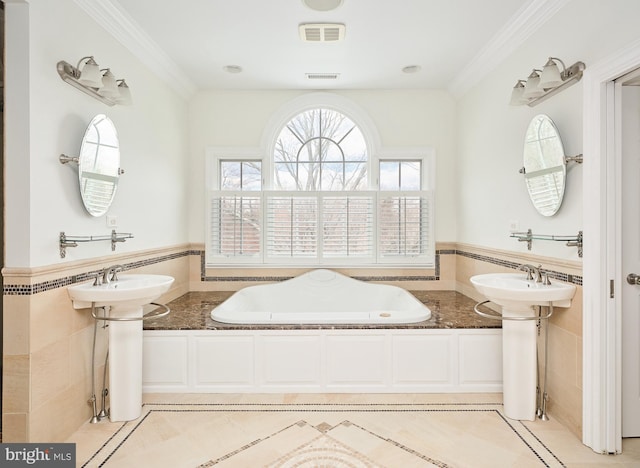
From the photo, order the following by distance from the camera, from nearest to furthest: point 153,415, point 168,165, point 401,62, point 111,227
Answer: point 153,415 < point 111,227 < point 401,62 < point 168,165

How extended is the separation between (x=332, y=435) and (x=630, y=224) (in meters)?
2.02

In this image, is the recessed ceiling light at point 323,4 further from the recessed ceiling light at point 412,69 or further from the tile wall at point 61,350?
the tile wall at point 61,350

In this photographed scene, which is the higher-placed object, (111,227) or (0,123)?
(0,123)

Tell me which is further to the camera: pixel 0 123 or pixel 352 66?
pixel 352 66

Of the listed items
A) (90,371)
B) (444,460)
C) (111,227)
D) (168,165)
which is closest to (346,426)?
(444,460)

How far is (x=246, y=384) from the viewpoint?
278cm

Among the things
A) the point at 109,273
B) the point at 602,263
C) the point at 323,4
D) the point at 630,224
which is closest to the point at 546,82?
the point at 630,224

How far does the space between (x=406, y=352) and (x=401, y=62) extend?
241cm

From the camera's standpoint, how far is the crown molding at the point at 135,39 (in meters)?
2.44

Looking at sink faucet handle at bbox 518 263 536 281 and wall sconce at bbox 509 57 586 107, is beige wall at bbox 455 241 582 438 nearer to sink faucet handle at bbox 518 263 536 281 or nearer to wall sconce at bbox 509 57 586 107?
sink faucet handle at bbox 518 263 536 281

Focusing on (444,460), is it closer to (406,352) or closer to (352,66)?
(406,352)

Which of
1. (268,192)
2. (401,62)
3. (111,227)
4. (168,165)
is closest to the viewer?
(111,227)

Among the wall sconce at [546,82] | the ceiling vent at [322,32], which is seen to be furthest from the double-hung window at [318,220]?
the wall sconce at [546,82]

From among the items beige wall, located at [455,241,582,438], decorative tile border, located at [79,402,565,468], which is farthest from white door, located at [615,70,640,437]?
decorative tile border, located at [79,402,565,468]
